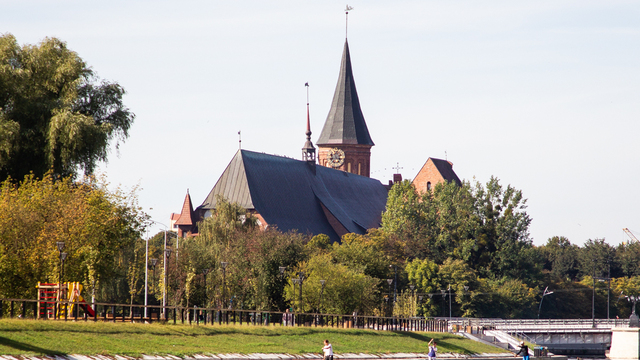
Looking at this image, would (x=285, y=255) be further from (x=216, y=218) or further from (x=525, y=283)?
(x=525, y=283)

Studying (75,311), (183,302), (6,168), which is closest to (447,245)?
(183,302)

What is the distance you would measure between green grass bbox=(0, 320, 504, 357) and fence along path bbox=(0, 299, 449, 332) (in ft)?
3.05

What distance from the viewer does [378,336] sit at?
4500 centimetres

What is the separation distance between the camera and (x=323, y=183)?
111 m

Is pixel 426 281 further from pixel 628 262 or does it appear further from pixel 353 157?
pixel 628 262

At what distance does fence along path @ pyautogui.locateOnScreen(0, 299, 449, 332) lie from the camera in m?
31.6

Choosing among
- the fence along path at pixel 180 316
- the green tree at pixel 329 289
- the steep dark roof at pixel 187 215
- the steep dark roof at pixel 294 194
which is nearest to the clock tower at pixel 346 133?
the steep dark roof at pixel 294 194

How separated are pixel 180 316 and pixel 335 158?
85.7 metres

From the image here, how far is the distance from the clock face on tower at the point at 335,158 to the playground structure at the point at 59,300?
299ft

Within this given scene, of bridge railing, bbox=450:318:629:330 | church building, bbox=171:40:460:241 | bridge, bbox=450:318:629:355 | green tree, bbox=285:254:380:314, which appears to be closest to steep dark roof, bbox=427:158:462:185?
church building, bbox=171:40:460:241

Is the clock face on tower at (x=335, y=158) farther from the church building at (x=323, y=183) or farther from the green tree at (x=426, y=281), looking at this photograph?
the green tree at (x=426, y=281)

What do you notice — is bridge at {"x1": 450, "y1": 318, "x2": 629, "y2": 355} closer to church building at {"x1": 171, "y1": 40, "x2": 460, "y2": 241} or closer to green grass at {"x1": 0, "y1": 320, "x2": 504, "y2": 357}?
church building at {"x1": 171, "y1": 40, "x2": 460, "y2": 241}

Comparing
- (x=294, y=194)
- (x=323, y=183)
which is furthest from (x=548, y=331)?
(x=323, y=183)

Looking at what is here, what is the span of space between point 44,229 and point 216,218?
35.9 m
